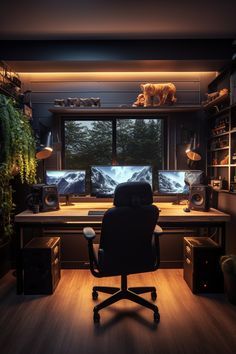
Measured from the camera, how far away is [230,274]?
7.05 ft

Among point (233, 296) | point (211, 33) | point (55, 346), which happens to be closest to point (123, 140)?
point (211, 33)

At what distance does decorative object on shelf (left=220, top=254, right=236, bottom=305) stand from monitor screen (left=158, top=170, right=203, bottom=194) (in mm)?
905

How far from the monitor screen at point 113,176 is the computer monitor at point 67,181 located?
6.1 inches

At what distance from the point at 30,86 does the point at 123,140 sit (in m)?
1.41

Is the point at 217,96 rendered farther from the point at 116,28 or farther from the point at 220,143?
the point at 116,28

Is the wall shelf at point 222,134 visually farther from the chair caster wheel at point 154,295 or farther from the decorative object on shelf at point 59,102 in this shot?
the decorative object on shelf at point 59,102

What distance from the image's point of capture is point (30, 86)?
3.12 meters

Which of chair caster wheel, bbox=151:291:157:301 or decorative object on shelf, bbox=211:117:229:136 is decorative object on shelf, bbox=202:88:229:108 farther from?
chair caster wheel, bbox=151:291:157:301

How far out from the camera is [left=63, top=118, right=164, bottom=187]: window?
10.6 ft

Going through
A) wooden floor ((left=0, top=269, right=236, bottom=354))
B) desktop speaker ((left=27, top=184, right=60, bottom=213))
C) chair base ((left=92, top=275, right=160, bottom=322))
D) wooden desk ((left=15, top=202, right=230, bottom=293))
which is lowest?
wooden floor ((left=0, top=269, right=236, bottom=354))

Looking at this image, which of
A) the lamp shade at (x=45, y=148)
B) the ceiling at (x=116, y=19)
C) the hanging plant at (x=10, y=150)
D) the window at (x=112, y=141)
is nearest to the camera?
the ceiling at (x=116, y=19)

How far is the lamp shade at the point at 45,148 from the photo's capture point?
2793 millimetres

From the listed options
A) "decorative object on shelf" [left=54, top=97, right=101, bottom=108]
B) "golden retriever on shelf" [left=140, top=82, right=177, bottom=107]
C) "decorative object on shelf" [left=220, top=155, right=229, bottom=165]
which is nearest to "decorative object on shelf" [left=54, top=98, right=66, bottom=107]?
"decorative object on shelf" [left=54, top=97, right=101, bottom=108]

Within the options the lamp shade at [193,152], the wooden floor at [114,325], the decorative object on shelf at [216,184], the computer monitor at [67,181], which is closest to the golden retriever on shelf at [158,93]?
the lamp shade at [193,152]
